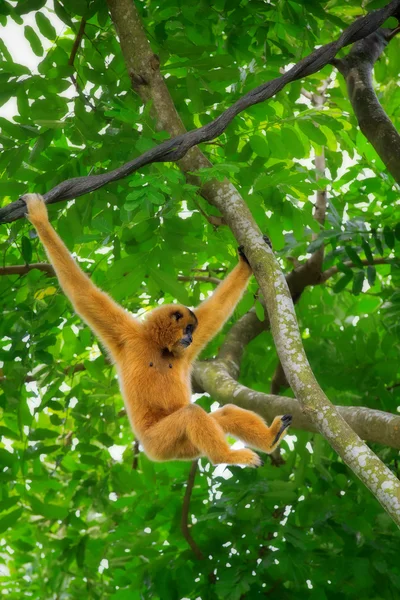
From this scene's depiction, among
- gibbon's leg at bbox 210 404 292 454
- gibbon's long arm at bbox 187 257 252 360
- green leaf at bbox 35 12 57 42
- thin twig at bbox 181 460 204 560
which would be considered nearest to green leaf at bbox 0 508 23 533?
thin twig at bbox 181 460 204 560

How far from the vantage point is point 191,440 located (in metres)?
4.05

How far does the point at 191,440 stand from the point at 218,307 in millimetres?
1031

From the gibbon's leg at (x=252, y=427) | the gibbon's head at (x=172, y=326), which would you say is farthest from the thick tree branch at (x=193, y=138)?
the gibbon's leg at (x=252, y=427)

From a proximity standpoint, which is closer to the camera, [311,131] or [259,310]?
[311,131]

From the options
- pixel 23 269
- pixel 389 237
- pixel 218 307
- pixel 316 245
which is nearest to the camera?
pixel 218 307

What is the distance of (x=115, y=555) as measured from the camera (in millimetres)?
5793

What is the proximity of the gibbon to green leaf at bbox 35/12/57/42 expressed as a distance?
1.67 metres

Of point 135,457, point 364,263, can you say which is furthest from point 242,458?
point 135,457

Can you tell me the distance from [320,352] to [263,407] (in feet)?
4.72

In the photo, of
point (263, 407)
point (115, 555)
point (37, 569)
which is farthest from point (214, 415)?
point (37, 569)

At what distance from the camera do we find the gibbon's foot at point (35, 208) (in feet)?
12.1

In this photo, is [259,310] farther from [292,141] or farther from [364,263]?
[292,141]

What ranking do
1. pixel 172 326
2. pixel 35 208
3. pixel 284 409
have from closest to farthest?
pixel 35 208 < pixel 284 409 < pixel 172 326

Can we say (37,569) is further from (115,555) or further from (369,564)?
(369,564)
